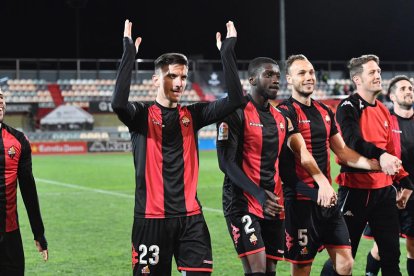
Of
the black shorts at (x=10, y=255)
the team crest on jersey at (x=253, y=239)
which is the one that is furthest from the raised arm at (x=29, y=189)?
→ the team crest on jersey at (x=253, y=239)

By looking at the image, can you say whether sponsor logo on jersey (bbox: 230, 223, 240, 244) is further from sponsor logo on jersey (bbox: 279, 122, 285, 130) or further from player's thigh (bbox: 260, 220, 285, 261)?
sponsor logo on jersey (bbox: 279, 122, 285, 130)

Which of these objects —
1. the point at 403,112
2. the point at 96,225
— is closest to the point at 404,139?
the point at 403,112

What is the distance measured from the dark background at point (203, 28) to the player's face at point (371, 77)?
43.6 meters

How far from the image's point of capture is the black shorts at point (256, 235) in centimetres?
570

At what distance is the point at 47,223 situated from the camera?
12.4 metres

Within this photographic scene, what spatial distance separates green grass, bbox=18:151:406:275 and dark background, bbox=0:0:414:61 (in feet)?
95.7

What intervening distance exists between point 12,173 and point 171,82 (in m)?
1.36

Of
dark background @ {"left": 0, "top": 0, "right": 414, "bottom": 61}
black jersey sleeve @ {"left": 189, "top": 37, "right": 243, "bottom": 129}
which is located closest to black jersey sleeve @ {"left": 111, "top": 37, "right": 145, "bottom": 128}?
black jersey sleeve @ {"left": 189, "top": 37, "right": 243, "bottom": 129}

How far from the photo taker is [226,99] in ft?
17.6

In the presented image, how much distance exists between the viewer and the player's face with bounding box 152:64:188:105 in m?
5.31

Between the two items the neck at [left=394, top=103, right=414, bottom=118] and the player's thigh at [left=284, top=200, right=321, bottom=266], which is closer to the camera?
the player's thigh at [left=284, top=200, right=321, bottom=266]

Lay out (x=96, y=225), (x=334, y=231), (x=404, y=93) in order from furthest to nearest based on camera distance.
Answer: (x=96, y=225), (x=404, y=93), (x=334, y=231)

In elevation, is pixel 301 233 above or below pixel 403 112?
below

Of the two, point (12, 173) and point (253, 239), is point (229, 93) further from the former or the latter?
point (12, 173)
